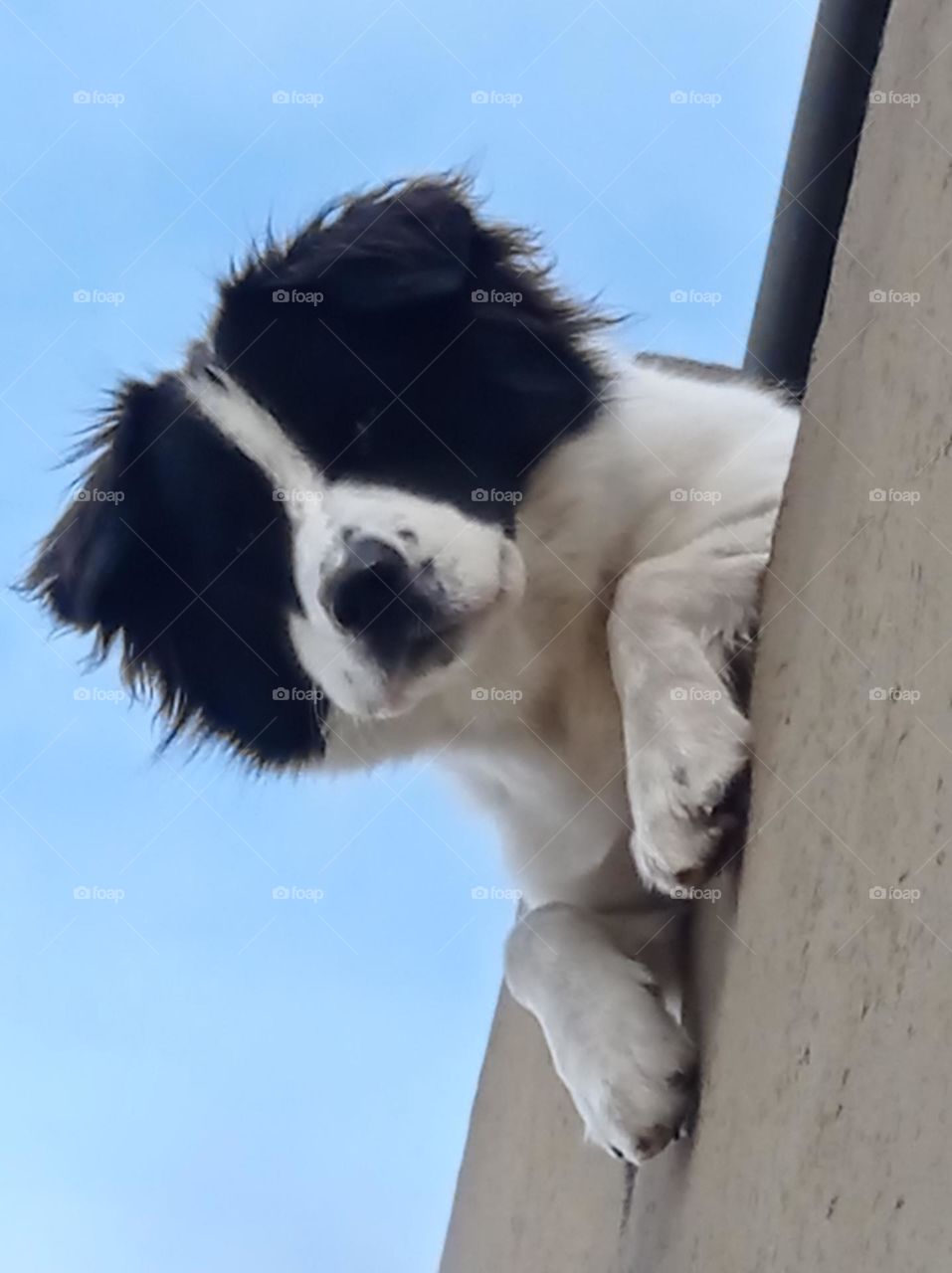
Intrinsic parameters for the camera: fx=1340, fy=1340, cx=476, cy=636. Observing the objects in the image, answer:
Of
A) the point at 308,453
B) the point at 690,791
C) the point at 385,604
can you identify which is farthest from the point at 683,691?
the point at 308,453

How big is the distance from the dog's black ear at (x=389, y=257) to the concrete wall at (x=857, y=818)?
0.76 metres

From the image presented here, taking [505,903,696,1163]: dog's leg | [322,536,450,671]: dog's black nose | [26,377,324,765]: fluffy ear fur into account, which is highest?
[322,536,450,671]: dog's black nose

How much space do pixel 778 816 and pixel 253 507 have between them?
3.13 ft

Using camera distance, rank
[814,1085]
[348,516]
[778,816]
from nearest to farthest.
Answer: [814,1085] → [778,816] → [348,516]

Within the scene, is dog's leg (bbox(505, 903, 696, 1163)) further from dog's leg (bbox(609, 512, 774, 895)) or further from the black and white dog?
dog's leg (bbox(609, 512, 774, 895))

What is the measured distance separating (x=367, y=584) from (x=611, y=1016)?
1.86 ft

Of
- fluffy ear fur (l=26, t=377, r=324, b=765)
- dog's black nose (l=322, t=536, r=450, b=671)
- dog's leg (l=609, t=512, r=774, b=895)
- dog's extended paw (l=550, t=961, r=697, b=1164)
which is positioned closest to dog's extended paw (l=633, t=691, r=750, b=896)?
dog's leg (l=609, t=512, r=774, b=895)

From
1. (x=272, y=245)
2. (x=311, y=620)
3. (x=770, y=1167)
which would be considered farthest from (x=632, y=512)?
(x=770, y=1167)

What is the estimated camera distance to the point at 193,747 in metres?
2.04

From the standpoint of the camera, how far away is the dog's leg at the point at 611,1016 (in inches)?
55.5

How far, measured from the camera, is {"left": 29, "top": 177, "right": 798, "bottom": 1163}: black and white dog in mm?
1632

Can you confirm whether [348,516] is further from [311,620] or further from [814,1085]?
[814,1085]

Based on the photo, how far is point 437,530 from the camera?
1.63 m

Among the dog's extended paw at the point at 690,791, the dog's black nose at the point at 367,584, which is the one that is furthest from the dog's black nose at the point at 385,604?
the dog's extended paw at the point at 690,791
